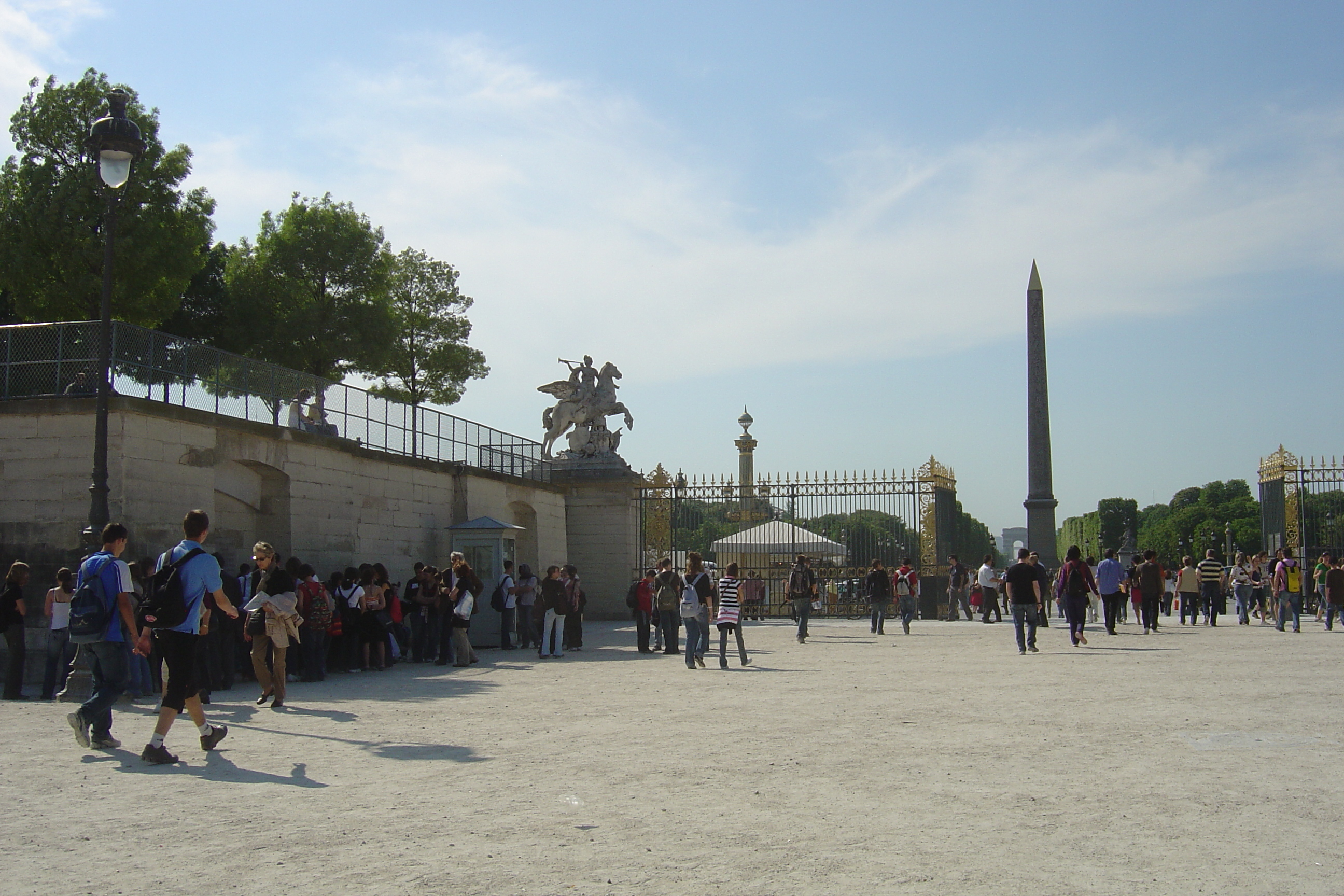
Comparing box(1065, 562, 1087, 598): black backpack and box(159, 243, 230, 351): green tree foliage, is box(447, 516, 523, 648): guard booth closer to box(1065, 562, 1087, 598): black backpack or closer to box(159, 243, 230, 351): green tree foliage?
box(1065, 562, 1087, 598): black backpack

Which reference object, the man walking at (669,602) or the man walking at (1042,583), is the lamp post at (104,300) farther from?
the man walking at (1042,583)

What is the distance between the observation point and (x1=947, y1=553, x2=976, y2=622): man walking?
2684 cm

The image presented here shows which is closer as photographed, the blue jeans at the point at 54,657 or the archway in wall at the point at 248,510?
the blue jeans at the point at 54,657

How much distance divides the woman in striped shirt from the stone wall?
6.50 metres

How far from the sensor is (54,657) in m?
11.7

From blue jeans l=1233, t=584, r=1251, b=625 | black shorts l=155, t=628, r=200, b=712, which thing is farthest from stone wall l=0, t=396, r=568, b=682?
blue jeans l=1233, t=584, r=1251, b=625

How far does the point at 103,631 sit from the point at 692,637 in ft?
27.0

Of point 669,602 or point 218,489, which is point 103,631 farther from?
point 669,602

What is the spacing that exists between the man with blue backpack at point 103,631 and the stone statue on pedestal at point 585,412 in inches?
793

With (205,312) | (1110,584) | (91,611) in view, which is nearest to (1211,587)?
(1110,584)

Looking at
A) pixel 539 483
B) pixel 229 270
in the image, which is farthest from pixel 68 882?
pixel 229 270

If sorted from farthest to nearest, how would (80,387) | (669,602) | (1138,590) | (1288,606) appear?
(1138,590) → (1288,606) → (669,602) → (80,387)

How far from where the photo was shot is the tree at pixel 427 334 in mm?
30781

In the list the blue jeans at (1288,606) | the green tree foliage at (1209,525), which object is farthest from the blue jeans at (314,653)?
the green tree foliage at (1209,525)
